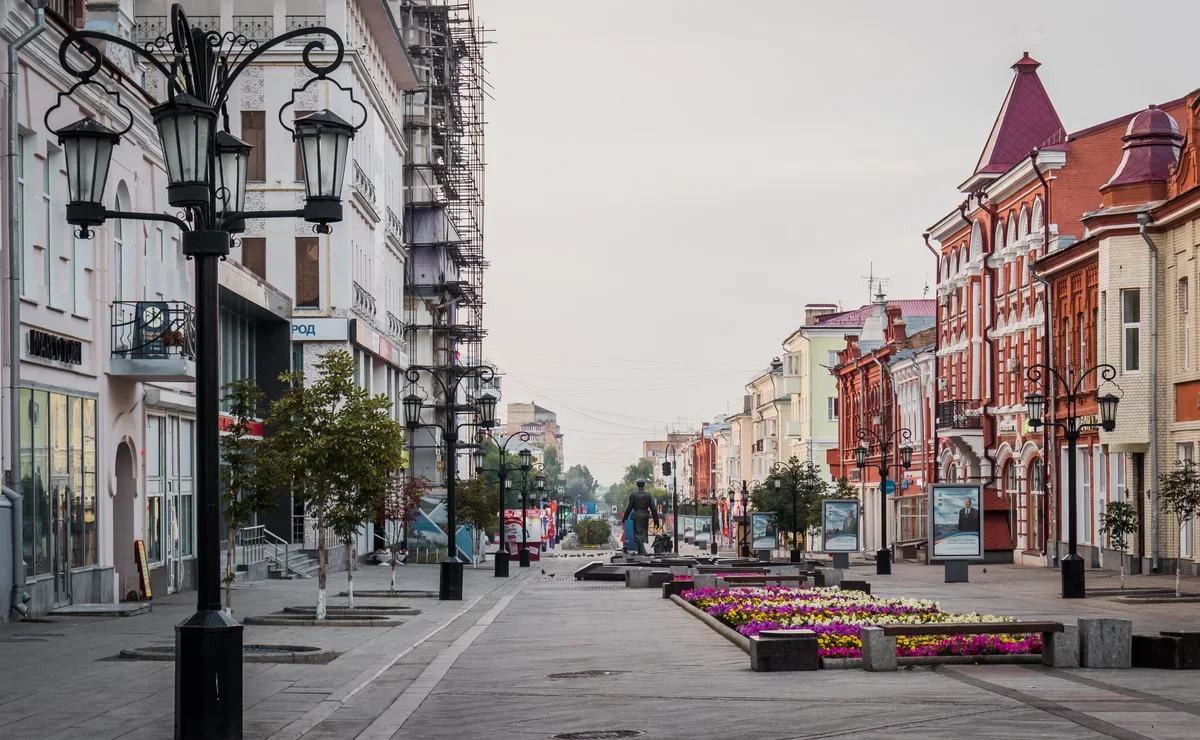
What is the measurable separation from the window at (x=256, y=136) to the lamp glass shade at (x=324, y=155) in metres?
42.9

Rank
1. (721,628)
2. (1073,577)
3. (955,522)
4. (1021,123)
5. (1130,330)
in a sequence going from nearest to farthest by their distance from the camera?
(721,628) → (1073,577) → (955,522) → (1130,330) → (1021,123)

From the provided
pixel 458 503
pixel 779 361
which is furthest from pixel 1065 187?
pixel 779 361

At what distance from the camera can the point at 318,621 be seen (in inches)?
965

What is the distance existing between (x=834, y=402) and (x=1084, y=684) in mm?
89407

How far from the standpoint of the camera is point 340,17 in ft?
184

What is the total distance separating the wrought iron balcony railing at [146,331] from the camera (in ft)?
97.8

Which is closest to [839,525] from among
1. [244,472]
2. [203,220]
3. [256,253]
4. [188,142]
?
[256,253]

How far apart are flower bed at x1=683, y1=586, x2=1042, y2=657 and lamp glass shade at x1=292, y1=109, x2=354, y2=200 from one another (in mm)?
6911

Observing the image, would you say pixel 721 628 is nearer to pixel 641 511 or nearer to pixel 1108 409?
pixel 1108 409

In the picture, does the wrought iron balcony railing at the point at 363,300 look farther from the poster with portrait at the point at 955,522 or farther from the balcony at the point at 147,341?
the balcony at the point at 147,341

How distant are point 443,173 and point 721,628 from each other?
66.3 metres

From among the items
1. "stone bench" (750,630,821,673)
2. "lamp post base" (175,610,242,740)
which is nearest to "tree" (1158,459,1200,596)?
"stone bench" (750,630,821,673)

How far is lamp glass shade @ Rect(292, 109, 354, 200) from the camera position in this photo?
42.1 feet

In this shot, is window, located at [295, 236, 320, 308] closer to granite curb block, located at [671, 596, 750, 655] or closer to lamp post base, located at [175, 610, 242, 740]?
granite curb block, located at [671, 596, 750, 655]
